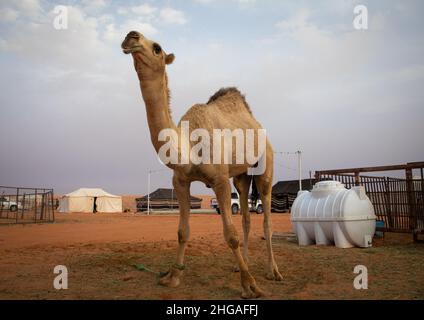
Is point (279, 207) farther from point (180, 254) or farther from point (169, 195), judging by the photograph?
point (180, 254)

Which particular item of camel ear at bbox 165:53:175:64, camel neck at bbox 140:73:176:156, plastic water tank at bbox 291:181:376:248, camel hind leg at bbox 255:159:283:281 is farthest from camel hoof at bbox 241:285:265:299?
plastic water tank at bbox 291:181:376:248

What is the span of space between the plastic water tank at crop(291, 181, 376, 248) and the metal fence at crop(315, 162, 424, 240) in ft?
4.22

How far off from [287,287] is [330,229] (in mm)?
4781

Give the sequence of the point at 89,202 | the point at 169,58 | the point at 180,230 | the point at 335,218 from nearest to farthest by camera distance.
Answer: the point at 169,58 → the point at 180,230 → the point at 335,218 → the point at 89,202

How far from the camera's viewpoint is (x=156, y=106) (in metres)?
4.60

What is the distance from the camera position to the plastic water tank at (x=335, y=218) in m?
9.29

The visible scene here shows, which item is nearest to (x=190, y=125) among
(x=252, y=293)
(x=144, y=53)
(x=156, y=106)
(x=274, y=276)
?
(x=156, y=106)

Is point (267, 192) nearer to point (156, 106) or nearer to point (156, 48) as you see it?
point (156, 106)

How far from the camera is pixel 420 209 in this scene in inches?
398

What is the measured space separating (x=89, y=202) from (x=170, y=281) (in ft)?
154

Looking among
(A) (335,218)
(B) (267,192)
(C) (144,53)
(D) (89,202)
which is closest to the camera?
(C) (144,53)

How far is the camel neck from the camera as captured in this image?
4.53 m

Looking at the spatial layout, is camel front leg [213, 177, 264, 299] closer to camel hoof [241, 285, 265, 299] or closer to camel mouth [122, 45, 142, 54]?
camel hoof [241, 285, 265, 299]
